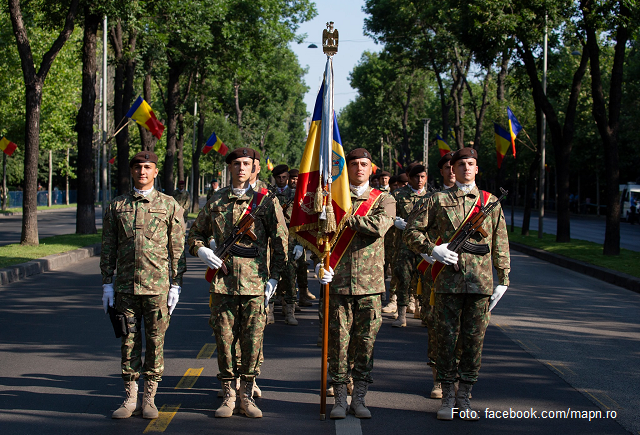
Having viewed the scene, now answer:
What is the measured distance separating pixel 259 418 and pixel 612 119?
15.4 meters

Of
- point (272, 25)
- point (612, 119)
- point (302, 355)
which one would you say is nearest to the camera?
point (302, 355)

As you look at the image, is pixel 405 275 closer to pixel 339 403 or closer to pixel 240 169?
pixel 339 403

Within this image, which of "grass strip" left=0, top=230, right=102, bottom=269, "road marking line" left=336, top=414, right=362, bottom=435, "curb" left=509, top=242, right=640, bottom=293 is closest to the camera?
"road marking line" left=336, top=414, right=362, bottom=435

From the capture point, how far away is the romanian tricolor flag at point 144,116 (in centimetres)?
2095

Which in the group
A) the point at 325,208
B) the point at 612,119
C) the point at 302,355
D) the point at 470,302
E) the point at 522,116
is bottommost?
the point at 302,355

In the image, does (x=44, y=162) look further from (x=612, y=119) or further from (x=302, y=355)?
(x=302, y=355)

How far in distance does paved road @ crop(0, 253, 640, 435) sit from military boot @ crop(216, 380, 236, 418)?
0.20 feet

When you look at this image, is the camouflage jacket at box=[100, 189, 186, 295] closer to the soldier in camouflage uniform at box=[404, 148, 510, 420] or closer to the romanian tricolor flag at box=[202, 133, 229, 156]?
the soldier in camouflage uniform at box=[404, 148, 510, 420]

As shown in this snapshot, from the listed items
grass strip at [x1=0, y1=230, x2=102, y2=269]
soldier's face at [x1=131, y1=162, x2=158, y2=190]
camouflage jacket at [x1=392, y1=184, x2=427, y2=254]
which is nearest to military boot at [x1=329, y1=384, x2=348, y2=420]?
soldier's face at [x1=131, y1=162, x2=158, y2=190]

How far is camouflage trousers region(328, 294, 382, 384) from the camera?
522 cm

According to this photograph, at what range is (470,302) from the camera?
5.36m

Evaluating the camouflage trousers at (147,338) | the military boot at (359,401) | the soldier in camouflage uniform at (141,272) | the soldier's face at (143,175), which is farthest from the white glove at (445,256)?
the soldier's face at (143,175)

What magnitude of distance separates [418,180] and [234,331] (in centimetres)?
446

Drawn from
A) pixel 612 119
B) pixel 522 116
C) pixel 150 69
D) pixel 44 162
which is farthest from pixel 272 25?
pixel 44 162
